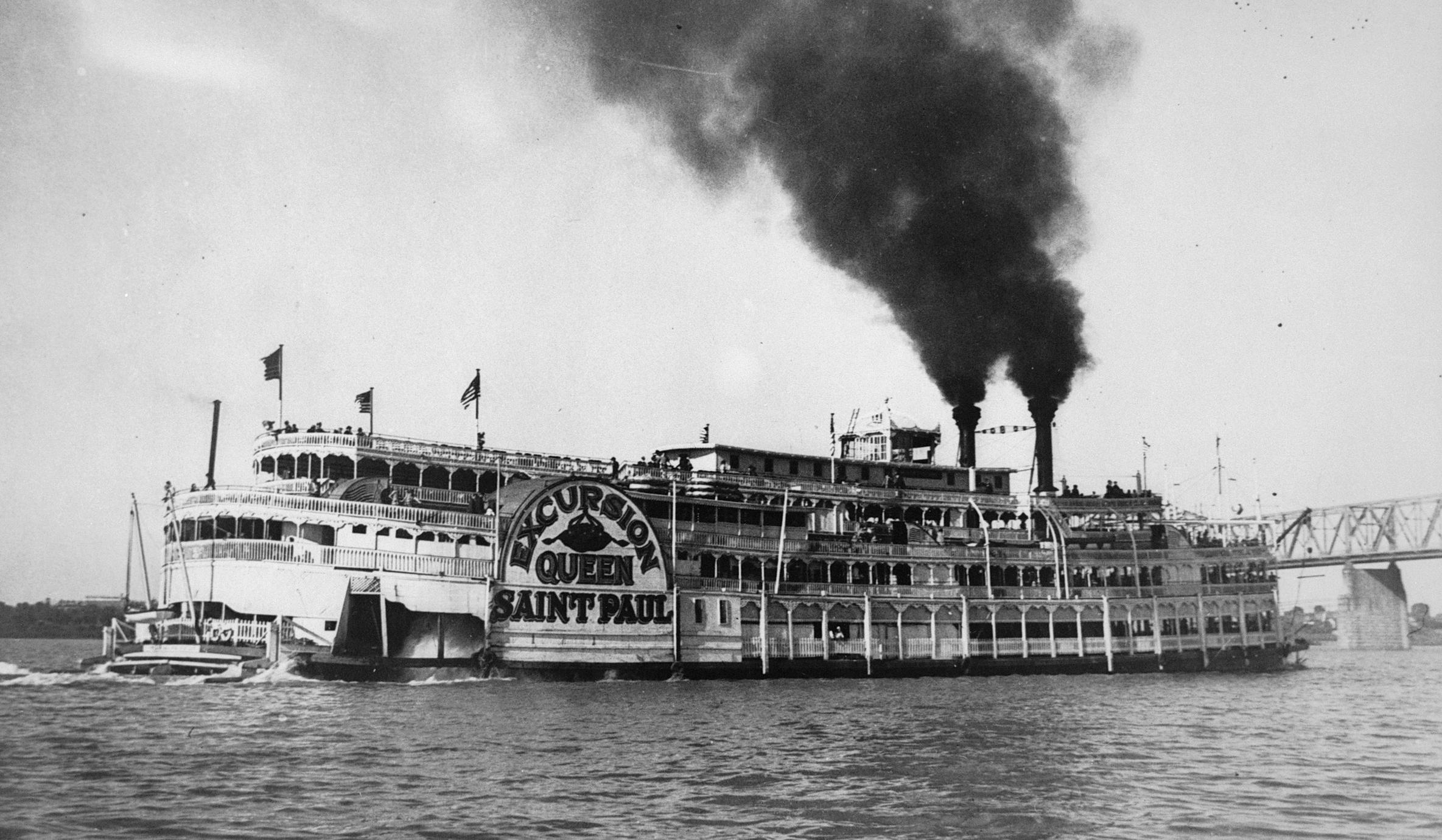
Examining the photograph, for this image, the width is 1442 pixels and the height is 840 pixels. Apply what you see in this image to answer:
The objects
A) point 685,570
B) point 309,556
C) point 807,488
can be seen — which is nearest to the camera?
point 309,556

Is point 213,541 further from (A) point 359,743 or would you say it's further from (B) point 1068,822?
(B) point 1068,822

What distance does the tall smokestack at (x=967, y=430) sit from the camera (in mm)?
61281

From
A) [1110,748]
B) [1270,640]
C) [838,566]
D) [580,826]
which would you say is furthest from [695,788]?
[1270,640]

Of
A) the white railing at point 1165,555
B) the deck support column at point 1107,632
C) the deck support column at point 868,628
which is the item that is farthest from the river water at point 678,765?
the white railing at point 1165,555

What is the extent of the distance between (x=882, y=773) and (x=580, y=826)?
23.9ft

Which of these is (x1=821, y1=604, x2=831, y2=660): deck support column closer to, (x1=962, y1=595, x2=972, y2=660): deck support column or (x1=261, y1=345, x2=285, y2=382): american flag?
(x1=962, y1=595, x2=972, y2=660): deck support column

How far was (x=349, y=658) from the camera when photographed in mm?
38625

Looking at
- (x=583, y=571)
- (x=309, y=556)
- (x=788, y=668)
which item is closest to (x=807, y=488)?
(x=788, y=668)

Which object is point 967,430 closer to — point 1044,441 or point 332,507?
point 1044,441

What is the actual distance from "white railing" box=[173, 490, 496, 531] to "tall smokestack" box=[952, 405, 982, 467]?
26996 millimetres

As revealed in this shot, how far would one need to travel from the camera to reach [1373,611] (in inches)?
3878

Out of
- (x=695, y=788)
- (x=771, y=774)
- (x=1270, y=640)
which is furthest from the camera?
(x=1270, y=640)

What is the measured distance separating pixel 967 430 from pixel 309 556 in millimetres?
34211

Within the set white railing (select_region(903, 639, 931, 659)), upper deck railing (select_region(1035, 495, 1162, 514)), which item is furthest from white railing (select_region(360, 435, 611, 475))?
upper deck railing (select_region(1035, 495, 1162, 514))
